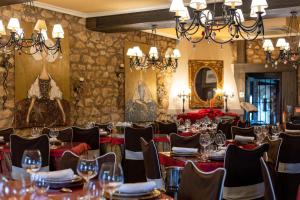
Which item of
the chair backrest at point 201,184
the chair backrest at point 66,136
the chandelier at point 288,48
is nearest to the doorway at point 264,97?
the chandelier at point 288,48

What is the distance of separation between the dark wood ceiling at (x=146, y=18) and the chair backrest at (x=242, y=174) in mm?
4234

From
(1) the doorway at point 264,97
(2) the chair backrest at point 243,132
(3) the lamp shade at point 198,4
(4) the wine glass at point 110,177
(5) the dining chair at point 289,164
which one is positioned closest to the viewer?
(4) the wine glass at point 110,177

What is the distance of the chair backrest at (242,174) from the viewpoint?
350 cm

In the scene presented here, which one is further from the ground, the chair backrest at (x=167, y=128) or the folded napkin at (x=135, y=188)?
the folded napkin at (x=135, y=188)

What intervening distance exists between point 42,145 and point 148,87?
670 cm

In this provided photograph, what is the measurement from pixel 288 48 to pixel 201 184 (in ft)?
23.5

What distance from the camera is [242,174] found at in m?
3.54

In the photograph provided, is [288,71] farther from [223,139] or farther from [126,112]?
[223,139]

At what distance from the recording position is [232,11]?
15.9 ft

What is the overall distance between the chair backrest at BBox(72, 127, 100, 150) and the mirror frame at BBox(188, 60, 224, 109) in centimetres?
681

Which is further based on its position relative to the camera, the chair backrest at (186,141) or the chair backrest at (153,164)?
the chair backrest at (186,141)

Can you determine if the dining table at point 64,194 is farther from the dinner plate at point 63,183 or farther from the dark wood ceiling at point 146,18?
the dark wood ceiling at point 146,18

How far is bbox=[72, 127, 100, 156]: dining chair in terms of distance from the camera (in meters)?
6.21

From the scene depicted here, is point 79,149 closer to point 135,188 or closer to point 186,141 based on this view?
point 186,141
